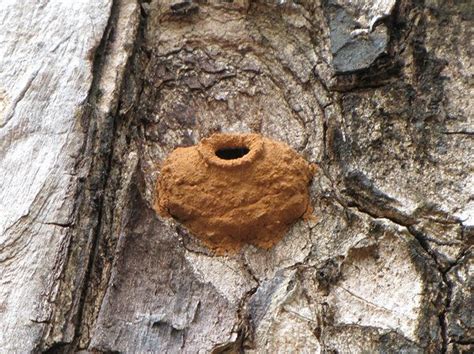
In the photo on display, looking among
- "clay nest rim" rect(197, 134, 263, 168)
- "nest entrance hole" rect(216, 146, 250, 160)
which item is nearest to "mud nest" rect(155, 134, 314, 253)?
"clay nest rim" rect(197, 134, 263, 168)

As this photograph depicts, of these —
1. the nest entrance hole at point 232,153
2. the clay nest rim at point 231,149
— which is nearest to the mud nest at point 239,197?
the clay nest rim at point 231,149

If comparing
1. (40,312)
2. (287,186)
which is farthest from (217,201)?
(40,312)

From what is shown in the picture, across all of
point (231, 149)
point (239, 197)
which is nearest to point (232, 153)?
point (231, 149)

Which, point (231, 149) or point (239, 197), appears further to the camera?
point (231, 149)

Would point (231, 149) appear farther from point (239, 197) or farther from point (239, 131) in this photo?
point (239, 197)

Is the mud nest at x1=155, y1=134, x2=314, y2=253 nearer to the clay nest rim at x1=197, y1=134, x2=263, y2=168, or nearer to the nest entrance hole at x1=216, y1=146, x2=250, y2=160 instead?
the clay nest rim at x1=197, y1=134, x2=263, y2=168

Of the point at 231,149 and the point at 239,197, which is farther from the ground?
the point at 231,149
